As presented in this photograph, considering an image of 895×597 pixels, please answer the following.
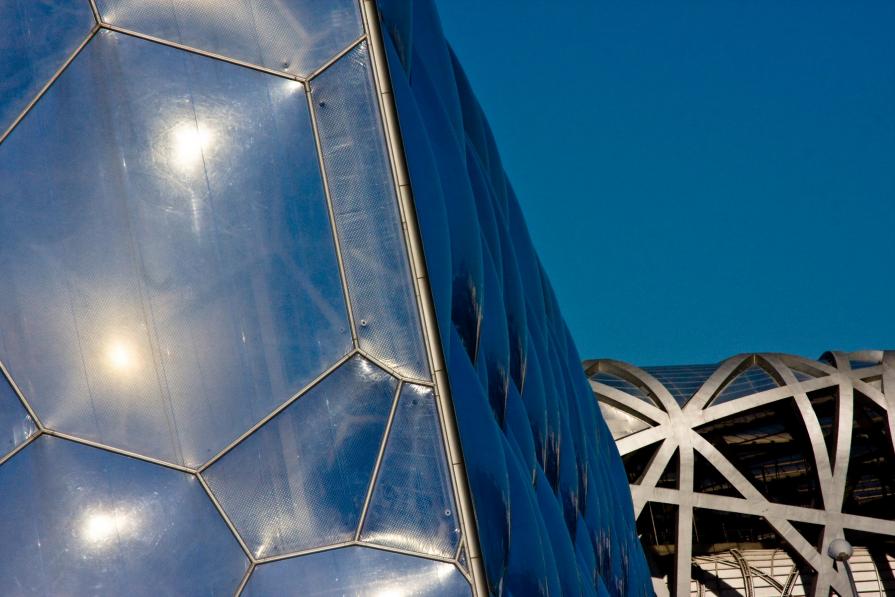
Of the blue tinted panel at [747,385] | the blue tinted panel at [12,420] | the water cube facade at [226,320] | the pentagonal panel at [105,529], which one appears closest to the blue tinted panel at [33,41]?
the water cube facade at [226,320]

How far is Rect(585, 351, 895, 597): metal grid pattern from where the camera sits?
29.6 m

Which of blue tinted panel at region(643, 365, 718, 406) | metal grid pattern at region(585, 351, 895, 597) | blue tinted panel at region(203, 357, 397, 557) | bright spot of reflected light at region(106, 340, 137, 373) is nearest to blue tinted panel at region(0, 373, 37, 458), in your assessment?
bright spot of reflected light at region(106, 340, 137, 373)

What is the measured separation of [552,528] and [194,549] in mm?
3955

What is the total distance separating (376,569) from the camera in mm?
5102

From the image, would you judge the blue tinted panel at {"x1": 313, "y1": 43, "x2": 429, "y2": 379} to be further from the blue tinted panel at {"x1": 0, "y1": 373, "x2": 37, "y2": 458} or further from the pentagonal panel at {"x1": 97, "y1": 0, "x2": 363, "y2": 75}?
the blue tinted panel at {"x1": 0, "y1": 373, "x2": 37, "y2": 458}

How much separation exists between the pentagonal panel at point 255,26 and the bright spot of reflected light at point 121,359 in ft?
5.13

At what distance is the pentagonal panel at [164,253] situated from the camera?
523 cm

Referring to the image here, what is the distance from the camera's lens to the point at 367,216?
217 inches

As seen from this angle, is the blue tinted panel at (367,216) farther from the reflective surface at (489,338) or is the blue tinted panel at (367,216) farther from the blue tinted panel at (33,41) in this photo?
the blue tinted panel at (33,41)

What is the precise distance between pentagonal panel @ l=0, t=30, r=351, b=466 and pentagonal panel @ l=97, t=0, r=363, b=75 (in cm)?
10

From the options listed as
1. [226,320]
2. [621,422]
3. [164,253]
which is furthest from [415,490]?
[621,422]

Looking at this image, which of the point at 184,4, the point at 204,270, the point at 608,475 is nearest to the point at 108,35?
the point at 184,4

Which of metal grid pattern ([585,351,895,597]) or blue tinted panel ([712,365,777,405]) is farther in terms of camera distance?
blue tinted panel ([712,365,777,405])

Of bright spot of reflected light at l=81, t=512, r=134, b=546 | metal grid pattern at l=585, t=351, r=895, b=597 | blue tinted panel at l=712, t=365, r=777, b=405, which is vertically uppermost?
blue tinted panel at l=712, t=365, r=777, b=405
